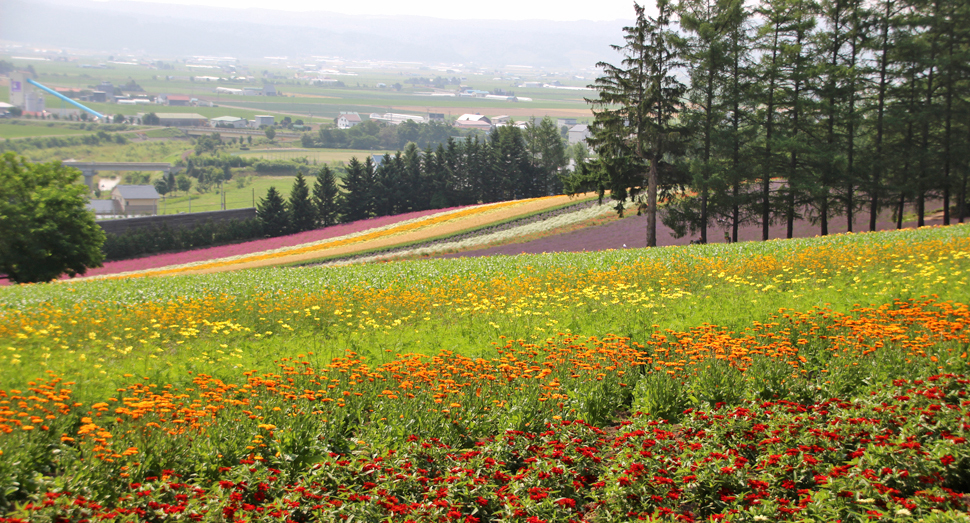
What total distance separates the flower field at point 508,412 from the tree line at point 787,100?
915 inches

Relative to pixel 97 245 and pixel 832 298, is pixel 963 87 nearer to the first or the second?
pixel 832 298

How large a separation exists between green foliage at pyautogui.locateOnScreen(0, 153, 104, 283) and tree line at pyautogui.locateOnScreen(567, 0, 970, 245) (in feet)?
122

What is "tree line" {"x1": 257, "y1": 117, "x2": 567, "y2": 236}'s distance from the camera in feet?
282

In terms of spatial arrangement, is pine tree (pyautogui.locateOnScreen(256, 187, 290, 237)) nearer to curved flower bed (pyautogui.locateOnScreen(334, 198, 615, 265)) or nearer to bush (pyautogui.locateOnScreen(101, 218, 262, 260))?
bush (pyautogui.locateOnScreen(101, 218, 262, 260))

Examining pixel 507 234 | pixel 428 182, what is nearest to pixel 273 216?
pixel 428 182

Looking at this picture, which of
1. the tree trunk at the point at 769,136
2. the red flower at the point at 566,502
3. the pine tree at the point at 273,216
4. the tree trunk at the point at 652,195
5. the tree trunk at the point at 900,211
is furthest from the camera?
the pine tree at the point at 273,216

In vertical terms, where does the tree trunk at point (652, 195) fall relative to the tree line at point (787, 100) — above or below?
below

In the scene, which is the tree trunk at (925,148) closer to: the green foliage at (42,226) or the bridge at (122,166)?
the green foliage at (42,226)

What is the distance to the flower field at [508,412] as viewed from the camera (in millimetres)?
5605

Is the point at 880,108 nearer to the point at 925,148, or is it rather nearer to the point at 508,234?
the point at 925,148

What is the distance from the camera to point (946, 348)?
28.7 feet

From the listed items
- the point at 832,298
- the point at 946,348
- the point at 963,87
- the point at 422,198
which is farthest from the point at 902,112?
the point at 422,198

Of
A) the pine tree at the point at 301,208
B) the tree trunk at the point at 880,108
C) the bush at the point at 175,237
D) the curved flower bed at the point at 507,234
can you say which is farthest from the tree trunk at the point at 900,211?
the bush at the point at 175,237

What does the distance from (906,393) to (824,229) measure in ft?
107
